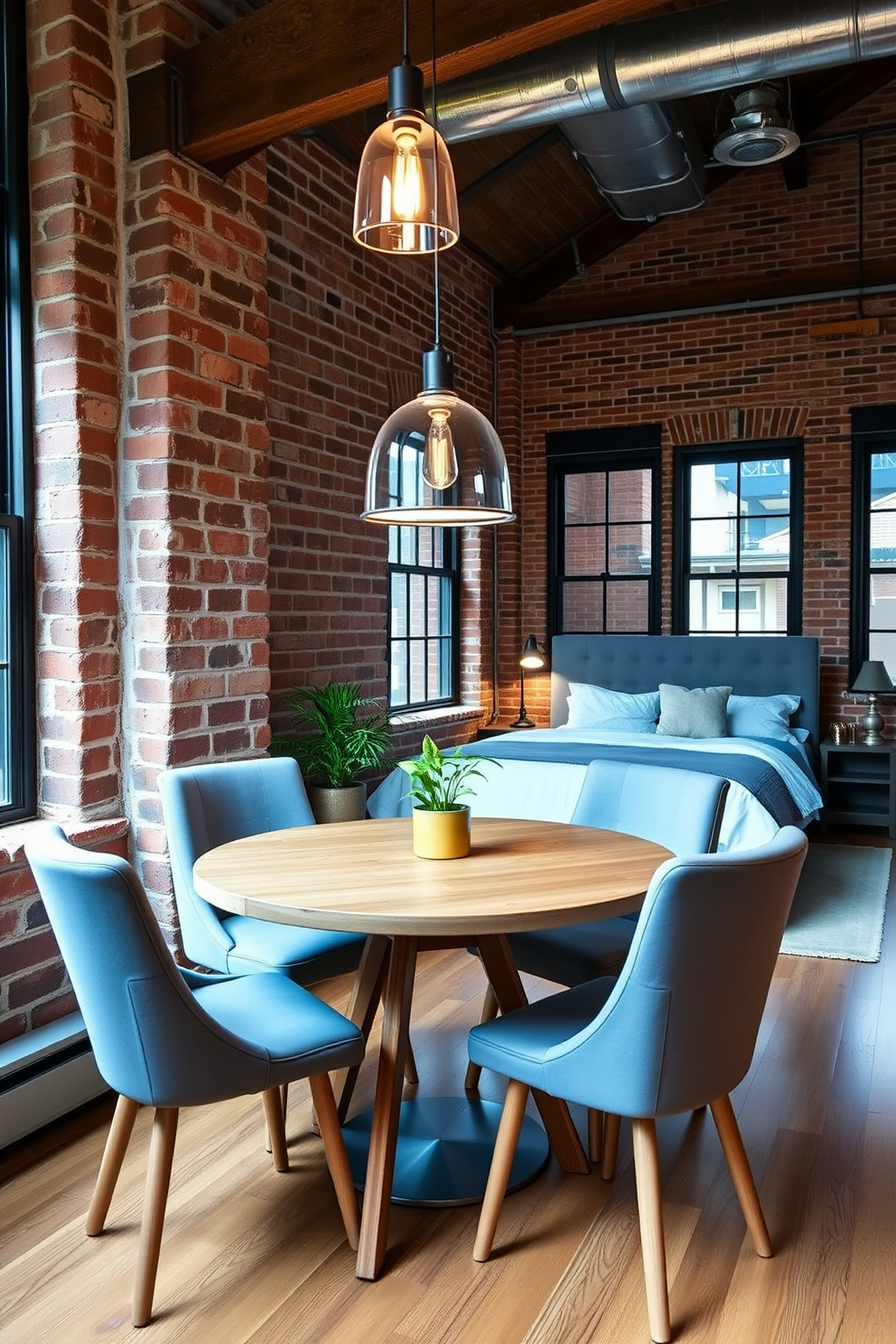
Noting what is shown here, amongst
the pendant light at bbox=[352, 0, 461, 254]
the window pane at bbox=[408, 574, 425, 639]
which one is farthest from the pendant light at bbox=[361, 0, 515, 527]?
the window pane at bbox=[408, 574, 425, 639]

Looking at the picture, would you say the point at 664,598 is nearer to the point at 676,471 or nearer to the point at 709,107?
the point at 676,471

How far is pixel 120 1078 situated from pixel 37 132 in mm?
2649

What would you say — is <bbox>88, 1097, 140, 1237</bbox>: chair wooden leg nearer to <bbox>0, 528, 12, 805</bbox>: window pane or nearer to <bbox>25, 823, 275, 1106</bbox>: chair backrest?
<bbox>25, 823, 275, 1106</bbox>: chair backrest

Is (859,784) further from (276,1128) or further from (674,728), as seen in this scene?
(276,1128)

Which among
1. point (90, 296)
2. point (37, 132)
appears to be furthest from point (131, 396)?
point (37, 132)

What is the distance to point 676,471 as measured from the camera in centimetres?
695

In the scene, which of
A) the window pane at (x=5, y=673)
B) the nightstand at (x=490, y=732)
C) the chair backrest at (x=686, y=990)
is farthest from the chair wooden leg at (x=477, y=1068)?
the nightstand at (x=490, y=732)

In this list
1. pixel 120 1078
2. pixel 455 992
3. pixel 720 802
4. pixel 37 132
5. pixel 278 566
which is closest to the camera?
pixel 120 1078

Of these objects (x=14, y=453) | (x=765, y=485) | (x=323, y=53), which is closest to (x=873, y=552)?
(x=765, y=485)

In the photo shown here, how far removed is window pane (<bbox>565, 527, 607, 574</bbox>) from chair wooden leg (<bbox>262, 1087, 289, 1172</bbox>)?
5.29 metres

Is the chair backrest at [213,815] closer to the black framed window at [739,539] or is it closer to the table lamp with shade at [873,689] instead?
the table lamp with shade at [873,689]

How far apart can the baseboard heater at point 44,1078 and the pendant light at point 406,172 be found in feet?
7.26

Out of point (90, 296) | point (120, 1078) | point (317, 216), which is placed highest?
point (317, 216)

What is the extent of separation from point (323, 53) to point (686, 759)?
132 inches
